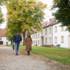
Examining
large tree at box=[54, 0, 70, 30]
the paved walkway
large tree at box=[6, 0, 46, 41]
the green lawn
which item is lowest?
the paved walkway

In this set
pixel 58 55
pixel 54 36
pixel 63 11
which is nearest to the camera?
pixel 58 55

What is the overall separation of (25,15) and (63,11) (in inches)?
1808

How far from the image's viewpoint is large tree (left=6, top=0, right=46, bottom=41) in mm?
76438

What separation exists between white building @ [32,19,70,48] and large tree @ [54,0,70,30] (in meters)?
34.6

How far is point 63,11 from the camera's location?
32.1 metres

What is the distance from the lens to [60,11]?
1292 inches

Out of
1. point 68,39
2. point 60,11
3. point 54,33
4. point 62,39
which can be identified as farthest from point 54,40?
point 60,11

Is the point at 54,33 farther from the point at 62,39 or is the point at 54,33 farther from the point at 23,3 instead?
the point at 23,3

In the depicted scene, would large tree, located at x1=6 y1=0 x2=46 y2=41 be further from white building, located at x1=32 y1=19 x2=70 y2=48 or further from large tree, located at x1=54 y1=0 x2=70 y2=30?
large tree, located at x1=54 y1=0 x2=70 y2=30

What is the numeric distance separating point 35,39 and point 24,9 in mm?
42823

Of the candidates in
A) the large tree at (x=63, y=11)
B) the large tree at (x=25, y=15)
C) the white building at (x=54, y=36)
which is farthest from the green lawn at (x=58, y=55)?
the large tree at (x=25, y=15)

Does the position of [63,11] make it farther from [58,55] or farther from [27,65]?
[27,65]

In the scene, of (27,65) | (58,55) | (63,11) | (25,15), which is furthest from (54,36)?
(27,65)

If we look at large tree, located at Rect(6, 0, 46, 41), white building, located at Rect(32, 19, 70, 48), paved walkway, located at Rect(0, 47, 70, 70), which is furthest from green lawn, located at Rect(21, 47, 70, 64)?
large tree, located at Rect(6, 0, 46, 41)
